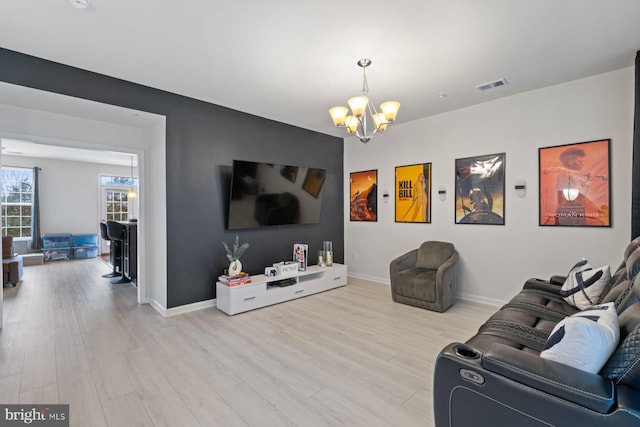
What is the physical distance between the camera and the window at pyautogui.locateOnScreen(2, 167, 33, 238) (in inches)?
301

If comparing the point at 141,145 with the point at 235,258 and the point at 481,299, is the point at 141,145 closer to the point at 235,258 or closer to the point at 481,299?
the point at 235,258

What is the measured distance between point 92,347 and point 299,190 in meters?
3.24

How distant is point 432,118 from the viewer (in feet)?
15.3

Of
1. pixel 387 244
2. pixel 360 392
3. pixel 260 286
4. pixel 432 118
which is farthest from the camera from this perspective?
pixel 387 244

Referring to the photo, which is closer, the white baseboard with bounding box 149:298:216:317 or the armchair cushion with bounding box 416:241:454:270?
the white baseboard with bounding box 149:298:216:317

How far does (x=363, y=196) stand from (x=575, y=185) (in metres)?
3.10

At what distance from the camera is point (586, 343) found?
124cm

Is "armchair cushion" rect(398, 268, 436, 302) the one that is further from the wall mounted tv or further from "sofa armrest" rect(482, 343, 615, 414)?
"sofa armrest" rect(482, 343, 615, 414)

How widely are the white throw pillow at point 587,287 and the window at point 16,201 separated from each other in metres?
11.2

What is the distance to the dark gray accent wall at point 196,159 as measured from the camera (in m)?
3.21

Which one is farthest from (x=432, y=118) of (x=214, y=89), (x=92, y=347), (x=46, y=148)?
(x=46, y=148)

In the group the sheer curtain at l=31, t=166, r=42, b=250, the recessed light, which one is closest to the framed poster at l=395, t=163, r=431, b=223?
the recessed light

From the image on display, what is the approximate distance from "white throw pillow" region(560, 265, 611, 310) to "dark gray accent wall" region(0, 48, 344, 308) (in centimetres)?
371

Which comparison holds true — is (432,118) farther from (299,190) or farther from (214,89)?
(214,89)
